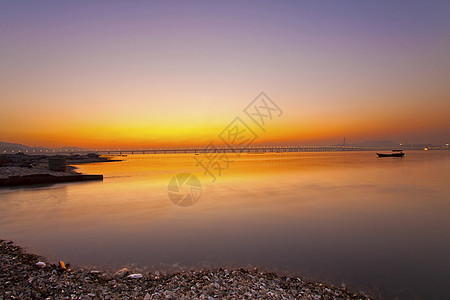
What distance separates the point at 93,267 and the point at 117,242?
6.99 feet

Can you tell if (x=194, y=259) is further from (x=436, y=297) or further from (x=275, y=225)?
(x=436, y=297)

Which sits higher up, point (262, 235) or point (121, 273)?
point (121, 273)

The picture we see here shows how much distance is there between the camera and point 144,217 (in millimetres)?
12922

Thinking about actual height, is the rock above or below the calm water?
above

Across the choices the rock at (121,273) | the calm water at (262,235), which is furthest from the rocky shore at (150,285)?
the calm water at (262,235)

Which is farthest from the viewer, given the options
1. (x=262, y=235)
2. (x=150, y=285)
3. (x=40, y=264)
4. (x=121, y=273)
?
(x=262, y=235)

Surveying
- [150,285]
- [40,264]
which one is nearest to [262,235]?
[150,285]

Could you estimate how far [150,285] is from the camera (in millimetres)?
Result: 5953

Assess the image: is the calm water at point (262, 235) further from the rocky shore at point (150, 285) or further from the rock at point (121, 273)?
the rocky shore at point (150, 285)

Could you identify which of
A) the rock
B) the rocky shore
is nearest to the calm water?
the rock

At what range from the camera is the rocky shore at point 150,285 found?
5449mm

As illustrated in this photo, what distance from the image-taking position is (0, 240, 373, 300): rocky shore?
545 cm

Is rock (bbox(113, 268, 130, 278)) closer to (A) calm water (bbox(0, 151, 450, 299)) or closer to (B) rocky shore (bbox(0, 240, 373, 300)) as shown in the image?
(B) rocky shore (bbox(0, 240, 373, 300))

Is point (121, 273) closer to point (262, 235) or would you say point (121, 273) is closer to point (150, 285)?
point (150, 285)
